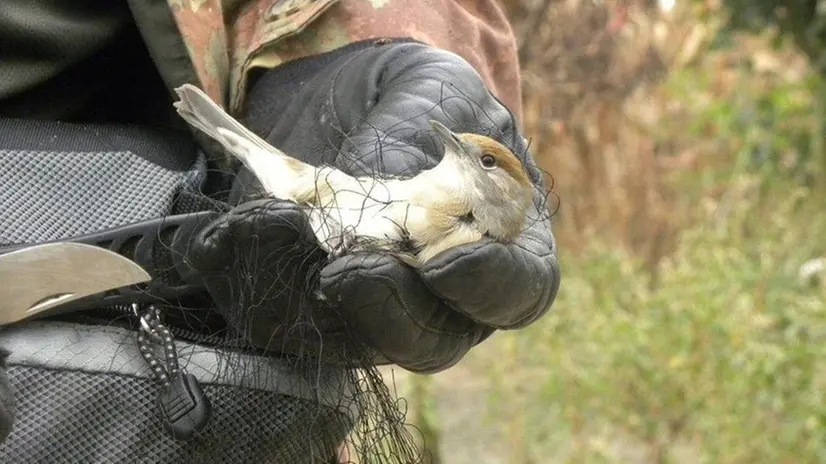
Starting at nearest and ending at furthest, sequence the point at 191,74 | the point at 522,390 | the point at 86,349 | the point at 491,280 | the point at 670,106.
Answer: the point at 491,280
the point at 86,349
the point at 191,74
the point at 522,390
the point at 670,106

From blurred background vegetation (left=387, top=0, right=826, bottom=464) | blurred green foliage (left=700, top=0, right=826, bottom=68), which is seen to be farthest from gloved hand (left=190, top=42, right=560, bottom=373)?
blurred green foliage (left=700, top=0, right=826, bottom=68)

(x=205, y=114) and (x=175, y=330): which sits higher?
(x=205, y=114)

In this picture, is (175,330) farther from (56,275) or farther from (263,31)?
(263,31)

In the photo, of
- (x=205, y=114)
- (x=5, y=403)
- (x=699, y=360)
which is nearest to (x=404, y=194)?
(x=205, y=114)

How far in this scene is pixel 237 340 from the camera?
106 centimetres

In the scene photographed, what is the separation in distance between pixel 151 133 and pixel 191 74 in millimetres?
76

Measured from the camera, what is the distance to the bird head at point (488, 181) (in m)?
0.99

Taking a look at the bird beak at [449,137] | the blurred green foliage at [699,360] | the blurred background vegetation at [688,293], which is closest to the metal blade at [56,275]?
the bird beak at [449,137]

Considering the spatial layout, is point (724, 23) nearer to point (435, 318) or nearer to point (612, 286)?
point (612, 286)

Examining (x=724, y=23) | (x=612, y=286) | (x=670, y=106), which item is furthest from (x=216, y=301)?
(x=670, y=106)

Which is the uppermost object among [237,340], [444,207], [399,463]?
[444,207]

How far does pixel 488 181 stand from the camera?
3.36 ft

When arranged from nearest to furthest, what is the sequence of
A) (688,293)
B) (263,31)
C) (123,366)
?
1. (123,366)
2. (263,31)
3. (688,293)

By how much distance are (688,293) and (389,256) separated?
2.96 meters
